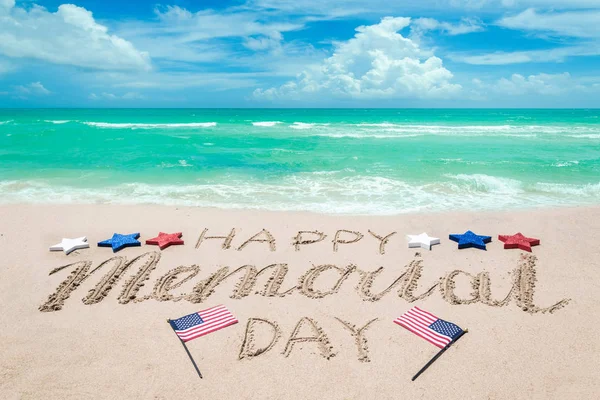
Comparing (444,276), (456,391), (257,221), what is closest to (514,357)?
(456,391)

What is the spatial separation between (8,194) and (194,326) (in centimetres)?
1162

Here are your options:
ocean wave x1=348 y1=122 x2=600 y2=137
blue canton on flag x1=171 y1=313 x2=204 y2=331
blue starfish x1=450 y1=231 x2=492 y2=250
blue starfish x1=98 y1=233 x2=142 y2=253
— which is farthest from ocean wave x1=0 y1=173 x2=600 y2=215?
ocean wave x1=348 y1=122 x2=600 y2=137

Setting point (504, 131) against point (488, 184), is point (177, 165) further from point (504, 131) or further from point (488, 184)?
point (504, 131)

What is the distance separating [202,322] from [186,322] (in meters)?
0.26

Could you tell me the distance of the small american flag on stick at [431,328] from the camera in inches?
233

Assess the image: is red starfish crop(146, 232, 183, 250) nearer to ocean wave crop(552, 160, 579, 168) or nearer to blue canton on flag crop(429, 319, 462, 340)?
blue canton on flag crop(429, 319, 462, 340)

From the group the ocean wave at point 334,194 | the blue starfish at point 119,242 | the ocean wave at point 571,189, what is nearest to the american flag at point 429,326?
the ocean wave at point 334,194

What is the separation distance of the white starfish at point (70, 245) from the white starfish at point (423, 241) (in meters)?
7.84

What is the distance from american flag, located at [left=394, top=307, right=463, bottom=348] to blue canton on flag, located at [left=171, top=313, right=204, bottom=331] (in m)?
3.37

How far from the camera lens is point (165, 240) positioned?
9.27 m

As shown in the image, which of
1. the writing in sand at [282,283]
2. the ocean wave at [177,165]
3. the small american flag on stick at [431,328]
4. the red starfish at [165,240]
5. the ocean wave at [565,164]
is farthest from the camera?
the ocean wave at [177,165]

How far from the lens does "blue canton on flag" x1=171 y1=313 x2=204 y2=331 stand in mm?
6254

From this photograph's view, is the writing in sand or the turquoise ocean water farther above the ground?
the turquoise ocean water

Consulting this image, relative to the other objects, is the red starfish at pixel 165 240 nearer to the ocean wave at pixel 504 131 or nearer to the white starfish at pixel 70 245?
the white starfish at pixel 70 245
